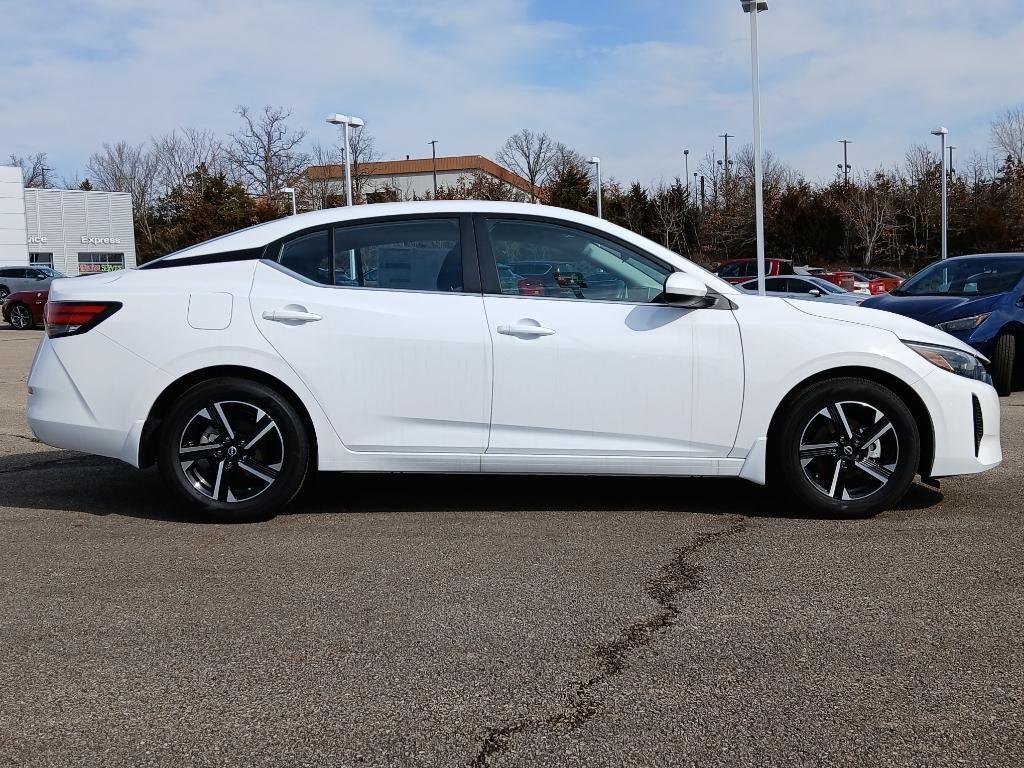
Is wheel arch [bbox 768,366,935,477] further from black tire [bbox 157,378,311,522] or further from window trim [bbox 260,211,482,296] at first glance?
black tire [bbox 157,378,311,522]

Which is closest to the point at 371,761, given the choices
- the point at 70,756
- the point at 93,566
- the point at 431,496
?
the point at 70,756

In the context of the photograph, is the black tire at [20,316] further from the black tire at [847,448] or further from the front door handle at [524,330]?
the black tire at [847,448]

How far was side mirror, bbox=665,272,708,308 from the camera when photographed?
16.0ft

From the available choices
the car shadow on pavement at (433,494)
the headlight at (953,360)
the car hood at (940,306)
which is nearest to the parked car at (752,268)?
the car hood at (940,306)

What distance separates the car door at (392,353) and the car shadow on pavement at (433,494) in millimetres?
499

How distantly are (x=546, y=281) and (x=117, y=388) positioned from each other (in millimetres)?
2182

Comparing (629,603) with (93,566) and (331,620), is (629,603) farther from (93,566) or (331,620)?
(93,566)

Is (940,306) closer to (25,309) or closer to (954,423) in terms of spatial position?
(954,423)

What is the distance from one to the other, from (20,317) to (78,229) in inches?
1657

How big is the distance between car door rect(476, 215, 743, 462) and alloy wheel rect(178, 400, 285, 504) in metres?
1.08

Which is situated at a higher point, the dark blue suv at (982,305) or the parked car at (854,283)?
the parked car at (854,283)

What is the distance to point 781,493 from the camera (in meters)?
5.11

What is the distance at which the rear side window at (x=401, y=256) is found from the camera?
16.7 feet

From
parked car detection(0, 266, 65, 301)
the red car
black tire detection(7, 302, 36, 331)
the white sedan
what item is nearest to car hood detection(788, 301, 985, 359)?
the white sedan
